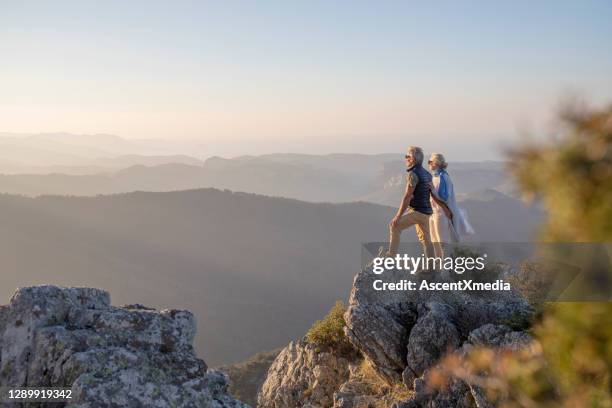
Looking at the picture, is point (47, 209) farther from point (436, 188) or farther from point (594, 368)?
point (594, 368)

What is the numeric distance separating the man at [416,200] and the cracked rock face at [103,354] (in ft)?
17.5

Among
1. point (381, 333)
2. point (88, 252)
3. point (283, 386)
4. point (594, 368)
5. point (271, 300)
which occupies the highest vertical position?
point (594, 368)

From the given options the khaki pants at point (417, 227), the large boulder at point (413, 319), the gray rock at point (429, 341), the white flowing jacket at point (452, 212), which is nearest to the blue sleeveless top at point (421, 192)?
the khaki pants at point (417, 227)

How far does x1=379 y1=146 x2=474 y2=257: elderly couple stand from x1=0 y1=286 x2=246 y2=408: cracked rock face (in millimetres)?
5404

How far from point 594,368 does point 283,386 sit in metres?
11.4

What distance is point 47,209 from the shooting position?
73.8m

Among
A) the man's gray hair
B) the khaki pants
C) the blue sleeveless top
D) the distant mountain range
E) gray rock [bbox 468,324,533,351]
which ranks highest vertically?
the man's gray hair

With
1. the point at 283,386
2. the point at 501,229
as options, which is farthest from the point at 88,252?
the point at 501,229

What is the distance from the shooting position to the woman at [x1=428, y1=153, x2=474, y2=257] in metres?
10.6

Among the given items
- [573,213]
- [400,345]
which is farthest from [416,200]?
[573,213]

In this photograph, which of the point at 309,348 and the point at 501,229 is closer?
the point at 309,348

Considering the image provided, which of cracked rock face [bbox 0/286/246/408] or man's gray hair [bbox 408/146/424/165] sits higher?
man's gray hair [bbox 408/146/424/165]

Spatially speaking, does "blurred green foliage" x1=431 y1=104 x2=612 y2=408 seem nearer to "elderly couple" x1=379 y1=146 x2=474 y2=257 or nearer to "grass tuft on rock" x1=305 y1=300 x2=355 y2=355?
"elderly couple" x1=379 y1=146 x2=474 y2=257

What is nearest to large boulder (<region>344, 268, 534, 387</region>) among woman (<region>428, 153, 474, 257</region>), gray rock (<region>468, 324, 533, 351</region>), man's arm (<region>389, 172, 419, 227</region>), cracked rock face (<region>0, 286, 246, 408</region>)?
gray rock (<region>468, 324, 533, 351</region>)
